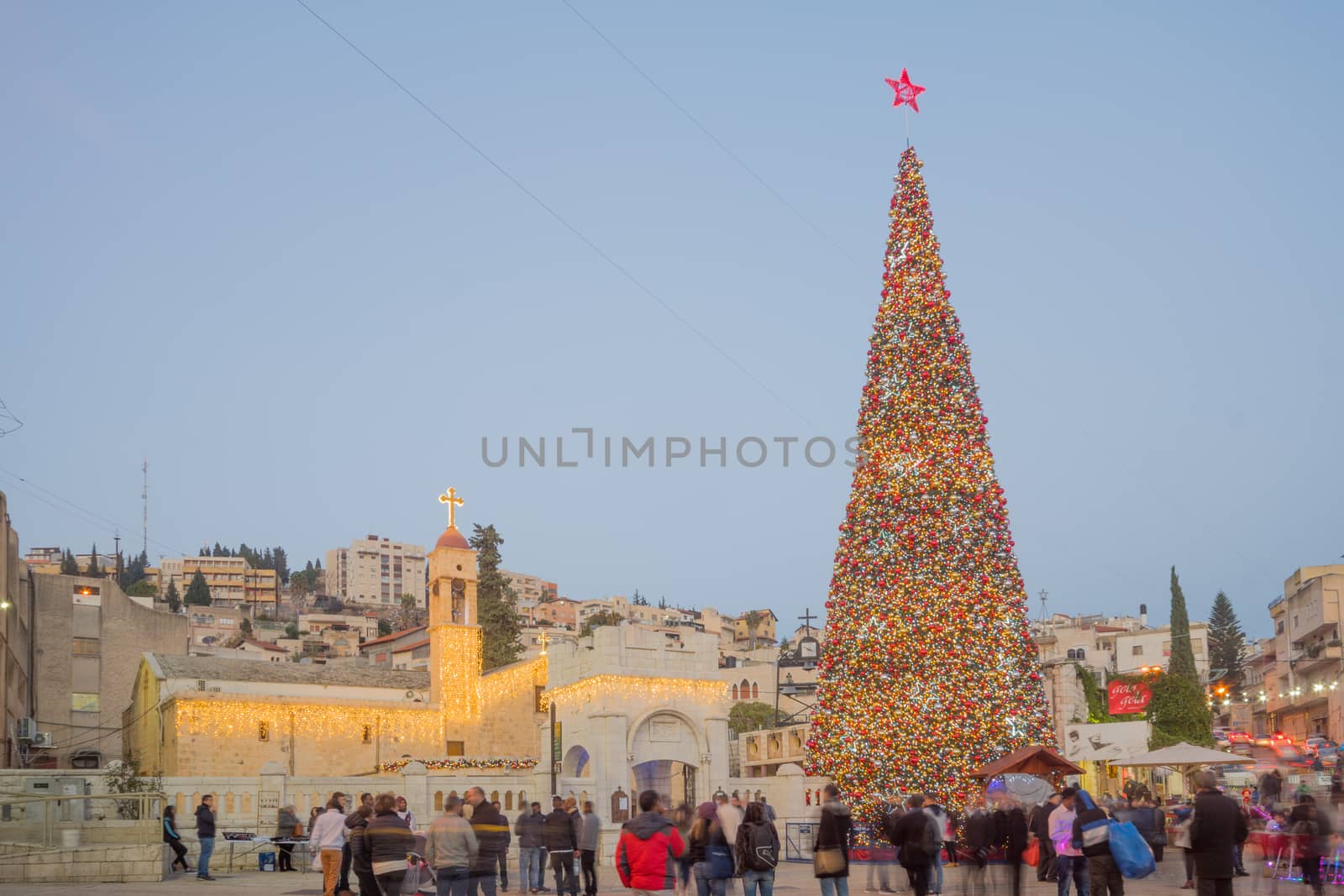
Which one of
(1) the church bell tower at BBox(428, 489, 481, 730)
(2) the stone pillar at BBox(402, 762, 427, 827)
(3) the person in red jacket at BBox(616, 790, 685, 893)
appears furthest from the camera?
(1) the church bell tower at BBox(428, 489, 481, 730)

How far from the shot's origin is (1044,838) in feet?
62.6

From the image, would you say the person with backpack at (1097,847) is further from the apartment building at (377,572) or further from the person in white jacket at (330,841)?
the apartment building at (377,572)

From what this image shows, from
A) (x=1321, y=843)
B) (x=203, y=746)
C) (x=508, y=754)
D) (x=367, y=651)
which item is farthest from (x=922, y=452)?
(x=367, y=651)

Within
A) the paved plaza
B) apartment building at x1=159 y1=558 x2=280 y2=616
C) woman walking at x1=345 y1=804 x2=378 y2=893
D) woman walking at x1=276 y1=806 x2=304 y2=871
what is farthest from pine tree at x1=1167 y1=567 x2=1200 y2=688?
apartment building at x1=159 y1=558 x2=280 y2=616

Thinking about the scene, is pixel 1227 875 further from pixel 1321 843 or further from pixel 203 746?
pixel 203 746

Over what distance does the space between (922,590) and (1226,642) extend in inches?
3426

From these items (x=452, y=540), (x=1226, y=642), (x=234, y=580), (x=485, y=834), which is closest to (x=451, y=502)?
(x=452, y=540)

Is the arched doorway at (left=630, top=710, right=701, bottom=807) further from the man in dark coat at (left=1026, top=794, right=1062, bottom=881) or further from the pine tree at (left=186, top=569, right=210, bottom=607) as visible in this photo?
the pine tree at (left=186, top=569, right=210, bottom=607)

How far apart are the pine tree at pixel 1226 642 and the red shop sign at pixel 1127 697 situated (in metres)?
60.2

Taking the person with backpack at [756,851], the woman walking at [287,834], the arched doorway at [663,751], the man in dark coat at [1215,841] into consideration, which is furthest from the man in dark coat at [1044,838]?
the woman walking at [287,834]

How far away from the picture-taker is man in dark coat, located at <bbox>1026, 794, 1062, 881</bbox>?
61.5ft

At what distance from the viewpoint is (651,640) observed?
1244 inches

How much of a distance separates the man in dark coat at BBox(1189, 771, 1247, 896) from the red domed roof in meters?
32.1

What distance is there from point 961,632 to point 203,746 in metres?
21.1
